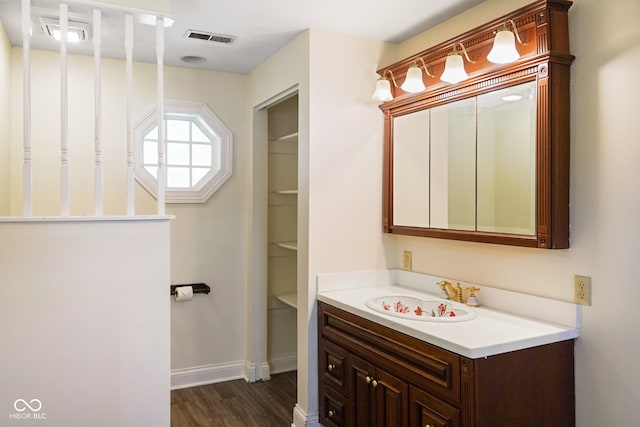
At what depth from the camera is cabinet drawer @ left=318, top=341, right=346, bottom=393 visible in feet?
8.36

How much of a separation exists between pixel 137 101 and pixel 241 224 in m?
1.20

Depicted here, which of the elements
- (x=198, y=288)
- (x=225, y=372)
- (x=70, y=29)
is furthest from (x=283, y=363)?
(x=70, y=29)

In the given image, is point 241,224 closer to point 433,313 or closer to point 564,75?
point 433,313

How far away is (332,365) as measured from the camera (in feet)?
8.66

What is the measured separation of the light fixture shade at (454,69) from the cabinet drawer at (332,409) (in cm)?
178

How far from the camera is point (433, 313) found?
8.08 ft

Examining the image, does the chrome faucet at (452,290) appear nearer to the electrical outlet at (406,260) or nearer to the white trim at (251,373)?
the electrical outlet at (406,260)

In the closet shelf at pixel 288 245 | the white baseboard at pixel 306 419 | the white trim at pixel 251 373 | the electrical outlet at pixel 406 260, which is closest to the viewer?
the white baseboard at pixel 306 419

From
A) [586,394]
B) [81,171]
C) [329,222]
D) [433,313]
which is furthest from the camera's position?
[81,171]

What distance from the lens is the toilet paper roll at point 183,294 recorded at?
338 cm

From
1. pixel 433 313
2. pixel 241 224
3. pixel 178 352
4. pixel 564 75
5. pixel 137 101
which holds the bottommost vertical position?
pixel 178 352

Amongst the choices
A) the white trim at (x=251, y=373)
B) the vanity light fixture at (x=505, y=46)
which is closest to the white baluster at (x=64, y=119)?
the vanity light fixture at (x=505, y=46)

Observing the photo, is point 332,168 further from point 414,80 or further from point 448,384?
point 448,384

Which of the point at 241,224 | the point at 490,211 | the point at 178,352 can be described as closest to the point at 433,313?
the point at 490,211
